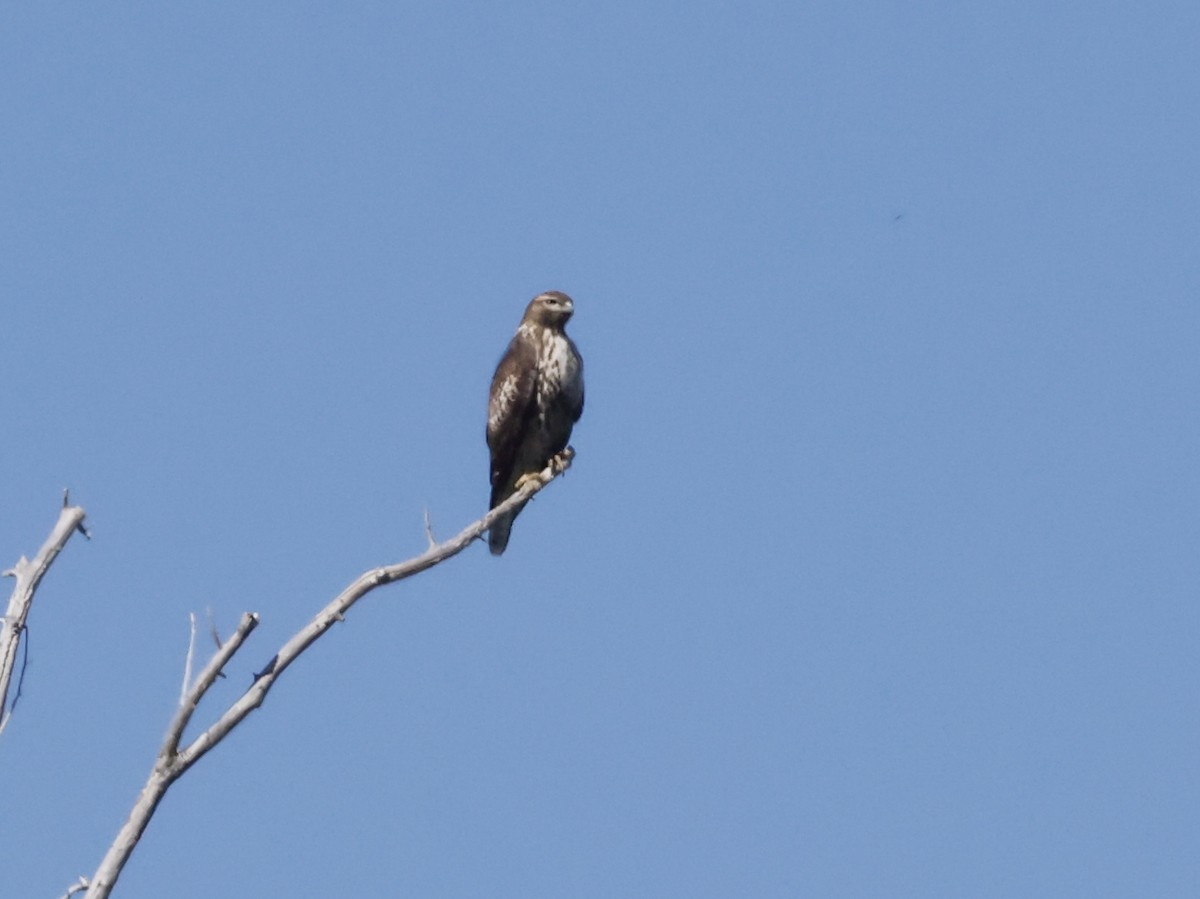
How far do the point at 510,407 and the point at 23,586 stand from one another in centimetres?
504

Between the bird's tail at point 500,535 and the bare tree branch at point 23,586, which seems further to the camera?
the bird's tail at point 500,535

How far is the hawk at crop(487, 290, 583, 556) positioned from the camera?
11.0 meters

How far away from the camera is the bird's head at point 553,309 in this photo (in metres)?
11.3

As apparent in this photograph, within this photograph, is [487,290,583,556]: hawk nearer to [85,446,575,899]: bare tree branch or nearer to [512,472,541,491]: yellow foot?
[512,472,541,491]: yellow foot

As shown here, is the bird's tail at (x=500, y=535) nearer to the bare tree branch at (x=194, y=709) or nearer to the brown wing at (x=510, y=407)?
the brown wing at (x=510, y=407)

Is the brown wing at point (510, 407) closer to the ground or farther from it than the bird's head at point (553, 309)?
closer to the ground

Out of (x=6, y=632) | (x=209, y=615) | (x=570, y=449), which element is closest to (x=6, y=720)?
(x=6, y=632)

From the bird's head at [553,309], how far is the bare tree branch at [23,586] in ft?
16.6

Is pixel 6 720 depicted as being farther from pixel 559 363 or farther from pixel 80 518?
pixel 559 363

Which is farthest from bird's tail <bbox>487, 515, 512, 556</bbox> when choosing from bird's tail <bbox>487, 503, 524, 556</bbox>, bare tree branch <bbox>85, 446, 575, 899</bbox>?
bare tree branch <bbox>85, 446, 575, 899</bbox>

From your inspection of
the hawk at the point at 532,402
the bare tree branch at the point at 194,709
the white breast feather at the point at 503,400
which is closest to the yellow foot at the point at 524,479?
the hawk at the point at 532,402

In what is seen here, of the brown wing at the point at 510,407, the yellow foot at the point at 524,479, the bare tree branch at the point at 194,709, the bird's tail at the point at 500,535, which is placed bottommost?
the bare tree branch at the point at 194,709

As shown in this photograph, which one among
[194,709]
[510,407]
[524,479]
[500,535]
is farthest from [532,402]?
[194,709]

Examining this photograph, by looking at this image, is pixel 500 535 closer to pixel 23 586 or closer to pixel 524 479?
pixel 524 479
